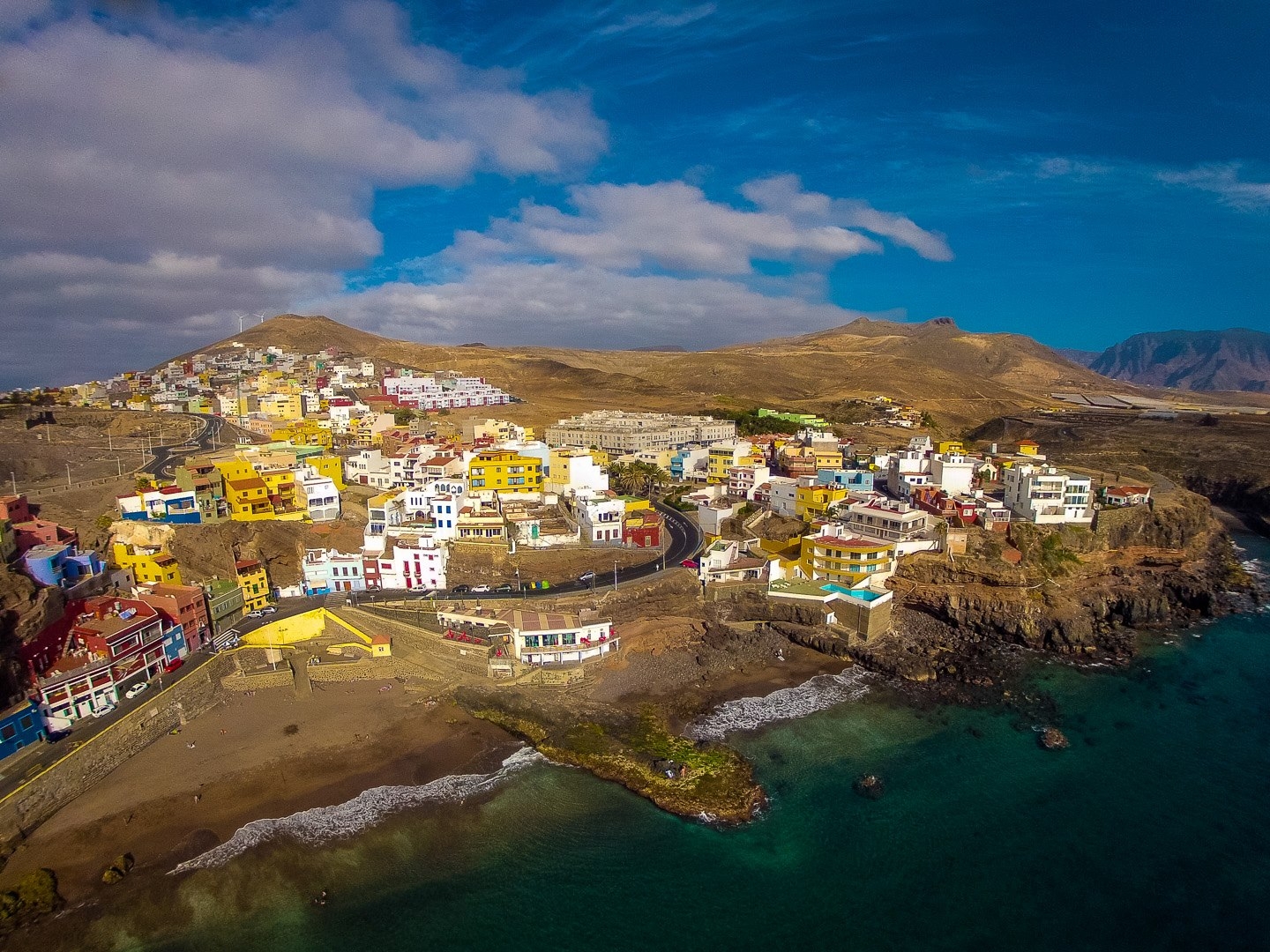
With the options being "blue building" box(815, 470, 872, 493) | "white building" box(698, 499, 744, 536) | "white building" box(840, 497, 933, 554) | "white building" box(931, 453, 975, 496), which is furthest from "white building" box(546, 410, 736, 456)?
"white building" box(840, 497, 933, 554)

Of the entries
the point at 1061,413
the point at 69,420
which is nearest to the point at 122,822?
the point at 69,420

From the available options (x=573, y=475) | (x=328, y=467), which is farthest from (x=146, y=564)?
(x=573, y=475)

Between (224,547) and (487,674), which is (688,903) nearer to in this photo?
(487,674)

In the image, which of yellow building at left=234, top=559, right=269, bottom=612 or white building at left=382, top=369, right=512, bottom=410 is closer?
yellow building at left=234, top=559, right=269, bottom=612

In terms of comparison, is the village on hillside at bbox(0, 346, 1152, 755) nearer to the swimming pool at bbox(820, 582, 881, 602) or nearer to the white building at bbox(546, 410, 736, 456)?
the swimming pool at bbox(820, 582, 881, 602)

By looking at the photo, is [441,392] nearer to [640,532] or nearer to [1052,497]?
[640,532]

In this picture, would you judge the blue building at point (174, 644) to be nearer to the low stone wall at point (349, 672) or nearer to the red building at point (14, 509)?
the low stone wall at point (349, 672)

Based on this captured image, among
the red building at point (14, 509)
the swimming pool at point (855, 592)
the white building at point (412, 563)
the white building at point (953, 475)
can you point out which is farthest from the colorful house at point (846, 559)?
the red building at point (14, 509)
